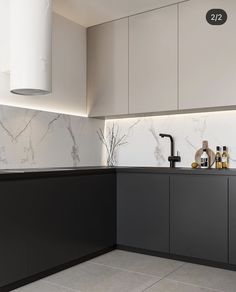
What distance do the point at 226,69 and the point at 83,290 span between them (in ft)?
7.20

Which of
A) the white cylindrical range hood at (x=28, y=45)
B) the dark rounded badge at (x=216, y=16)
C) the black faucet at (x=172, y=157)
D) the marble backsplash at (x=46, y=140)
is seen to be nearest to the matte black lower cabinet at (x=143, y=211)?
the black faucet at (x=172, y=157)

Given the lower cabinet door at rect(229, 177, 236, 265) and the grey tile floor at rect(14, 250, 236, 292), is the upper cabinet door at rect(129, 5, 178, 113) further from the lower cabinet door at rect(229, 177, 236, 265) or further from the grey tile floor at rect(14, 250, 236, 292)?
the grey tile floor at rect(14, 250, 236, 292)

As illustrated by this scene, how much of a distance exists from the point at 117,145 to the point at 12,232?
199 centimetres

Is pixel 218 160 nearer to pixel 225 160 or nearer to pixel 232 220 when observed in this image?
pixel 225 160

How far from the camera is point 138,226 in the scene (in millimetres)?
3438

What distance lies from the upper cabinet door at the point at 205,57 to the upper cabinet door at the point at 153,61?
10 cm

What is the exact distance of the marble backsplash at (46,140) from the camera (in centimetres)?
315

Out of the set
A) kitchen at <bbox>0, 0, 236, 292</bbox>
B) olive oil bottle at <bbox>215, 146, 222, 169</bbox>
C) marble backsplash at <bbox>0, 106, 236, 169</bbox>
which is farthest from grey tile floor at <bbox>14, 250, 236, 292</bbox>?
marble backsplash at <bbox>0, 106, 236, 169</bbox>

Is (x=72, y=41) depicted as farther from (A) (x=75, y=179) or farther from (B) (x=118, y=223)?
(B) (x=118, y=223)

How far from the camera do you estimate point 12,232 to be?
249cm

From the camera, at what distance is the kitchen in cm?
271

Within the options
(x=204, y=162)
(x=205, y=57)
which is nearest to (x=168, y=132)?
(x=204, y=162)

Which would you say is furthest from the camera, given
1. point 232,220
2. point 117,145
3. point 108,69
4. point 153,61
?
point 117,145

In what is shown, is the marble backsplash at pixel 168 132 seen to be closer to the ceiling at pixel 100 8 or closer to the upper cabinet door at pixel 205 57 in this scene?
the upper cabinet door at pixel 205 57
